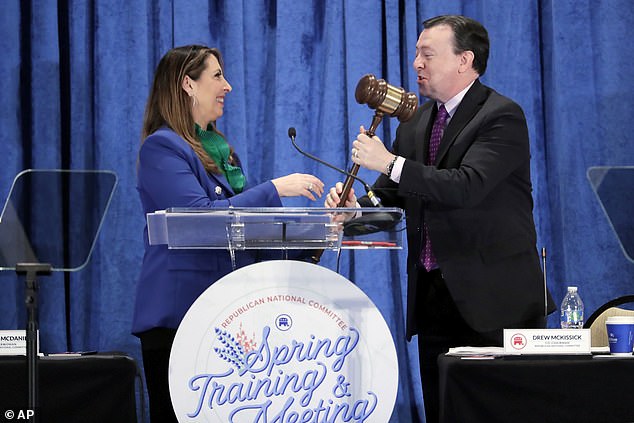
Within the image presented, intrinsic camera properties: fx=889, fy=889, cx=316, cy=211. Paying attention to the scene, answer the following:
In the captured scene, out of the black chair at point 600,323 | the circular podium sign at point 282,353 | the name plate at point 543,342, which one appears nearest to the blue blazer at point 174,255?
the circular podium sign at point 282,353

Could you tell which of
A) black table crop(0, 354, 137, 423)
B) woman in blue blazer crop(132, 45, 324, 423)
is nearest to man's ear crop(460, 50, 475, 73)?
woman in blue blazer crop(132, 45, 324, 423)

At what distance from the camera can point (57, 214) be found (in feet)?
13.5

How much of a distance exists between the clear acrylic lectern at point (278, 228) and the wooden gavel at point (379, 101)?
6.9 inches

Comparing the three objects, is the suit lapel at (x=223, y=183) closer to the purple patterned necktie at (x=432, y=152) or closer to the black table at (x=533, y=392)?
the purple patterned necktie at (x=432, y=152)

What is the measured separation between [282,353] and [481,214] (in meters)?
1.05

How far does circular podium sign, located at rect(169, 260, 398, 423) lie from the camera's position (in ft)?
6.54

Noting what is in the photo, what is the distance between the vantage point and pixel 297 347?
2021 millimetres

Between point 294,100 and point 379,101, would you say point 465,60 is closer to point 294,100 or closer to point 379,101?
point 379,101

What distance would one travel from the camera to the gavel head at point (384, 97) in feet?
7.80

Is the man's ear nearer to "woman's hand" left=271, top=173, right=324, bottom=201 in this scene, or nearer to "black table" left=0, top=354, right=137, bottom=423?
"woman's hand" left=271, top=173, right=324, bottom=201

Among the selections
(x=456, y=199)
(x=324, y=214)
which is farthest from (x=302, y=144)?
(x=324, y=214)

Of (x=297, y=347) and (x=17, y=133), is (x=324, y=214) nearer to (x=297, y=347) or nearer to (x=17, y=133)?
(x=297, y=347)

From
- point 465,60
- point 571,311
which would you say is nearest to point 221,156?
point 465,60

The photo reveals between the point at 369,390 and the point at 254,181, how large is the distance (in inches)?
91.9
